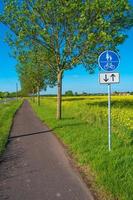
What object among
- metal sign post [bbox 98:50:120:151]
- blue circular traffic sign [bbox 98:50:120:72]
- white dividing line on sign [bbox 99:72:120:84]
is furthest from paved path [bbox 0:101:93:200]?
blue circular traffic sign [bbox 98:50:120:72]

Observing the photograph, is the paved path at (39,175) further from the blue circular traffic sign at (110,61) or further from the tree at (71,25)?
the tree at (71,25)

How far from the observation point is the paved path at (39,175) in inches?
287

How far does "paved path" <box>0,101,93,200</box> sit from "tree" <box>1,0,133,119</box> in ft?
37.2

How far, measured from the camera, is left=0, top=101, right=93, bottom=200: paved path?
730cm

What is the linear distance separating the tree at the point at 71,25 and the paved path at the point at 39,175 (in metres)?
11.3

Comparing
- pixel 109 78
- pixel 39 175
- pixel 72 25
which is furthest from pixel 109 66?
pixel 72 25

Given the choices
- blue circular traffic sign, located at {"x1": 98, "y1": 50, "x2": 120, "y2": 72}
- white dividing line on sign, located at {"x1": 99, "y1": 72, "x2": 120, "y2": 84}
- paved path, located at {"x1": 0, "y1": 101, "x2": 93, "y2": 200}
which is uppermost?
blue circular traffic sign, located at {"x1": 98, "y1": 50, "x2": 120, "y2": 72}

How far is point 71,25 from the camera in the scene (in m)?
24.0

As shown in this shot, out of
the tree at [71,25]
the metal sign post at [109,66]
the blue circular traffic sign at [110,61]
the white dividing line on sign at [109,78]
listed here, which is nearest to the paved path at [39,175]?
the metal sign post at [109,66]

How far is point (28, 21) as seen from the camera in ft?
81.1

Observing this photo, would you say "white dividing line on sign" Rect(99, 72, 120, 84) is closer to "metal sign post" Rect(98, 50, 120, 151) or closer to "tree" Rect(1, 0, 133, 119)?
"metal sign post" Rect(98, 50, 120, 151)

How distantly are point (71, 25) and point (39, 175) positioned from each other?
16440mm

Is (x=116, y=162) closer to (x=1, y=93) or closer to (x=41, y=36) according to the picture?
(x=41, y=36)

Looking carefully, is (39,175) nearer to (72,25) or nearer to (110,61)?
(110,61)
